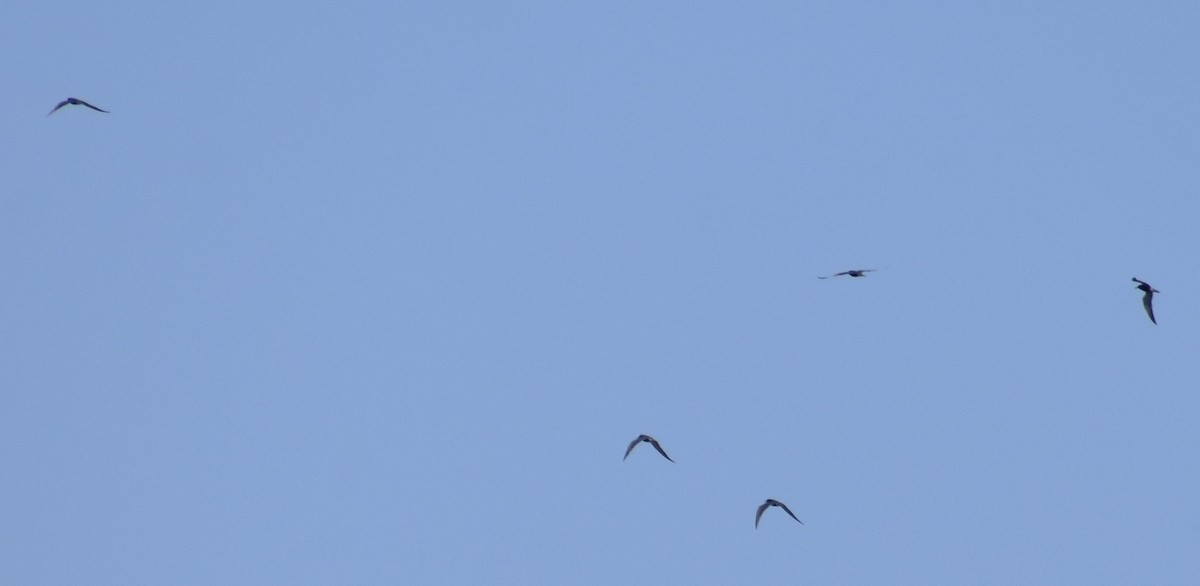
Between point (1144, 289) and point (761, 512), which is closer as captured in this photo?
point (761, 512)

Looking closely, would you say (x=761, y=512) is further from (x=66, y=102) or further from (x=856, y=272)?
(x=66, y=102)

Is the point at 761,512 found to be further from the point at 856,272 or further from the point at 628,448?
the point at 856,272

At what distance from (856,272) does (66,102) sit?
33.9m

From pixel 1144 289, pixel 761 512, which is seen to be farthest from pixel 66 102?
pixel 1144 289

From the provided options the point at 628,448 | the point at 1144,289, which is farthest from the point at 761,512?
the point at 1144,289

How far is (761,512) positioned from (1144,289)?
20219 millimetres

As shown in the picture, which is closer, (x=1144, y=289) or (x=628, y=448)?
(x=628, y=448)

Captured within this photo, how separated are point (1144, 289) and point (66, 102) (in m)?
46.4

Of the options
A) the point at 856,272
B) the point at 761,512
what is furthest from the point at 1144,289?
the point at 761,512

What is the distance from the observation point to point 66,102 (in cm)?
8594

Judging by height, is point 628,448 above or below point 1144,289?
below

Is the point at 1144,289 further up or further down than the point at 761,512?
further up

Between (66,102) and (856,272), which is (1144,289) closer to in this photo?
(856,272)

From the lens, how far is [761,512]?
81312 mm
